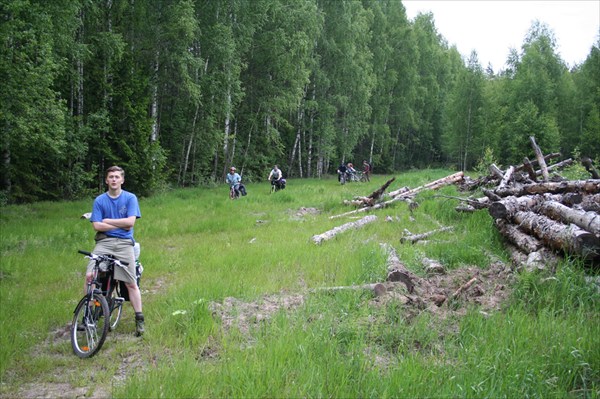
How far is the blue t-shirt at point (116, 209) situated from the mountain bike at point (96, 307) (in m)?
0.32

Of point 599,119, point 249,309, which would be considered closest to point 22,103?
point 249,309

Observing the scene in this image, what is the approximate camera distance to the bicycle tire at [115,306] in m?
4.80

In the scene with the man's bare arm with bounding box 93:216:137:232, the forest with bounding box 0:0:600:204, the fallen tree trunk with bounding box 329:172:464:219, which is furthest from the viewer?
the forest with bounding box 0:0:600:204

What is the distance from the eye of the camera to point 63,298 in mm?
6109

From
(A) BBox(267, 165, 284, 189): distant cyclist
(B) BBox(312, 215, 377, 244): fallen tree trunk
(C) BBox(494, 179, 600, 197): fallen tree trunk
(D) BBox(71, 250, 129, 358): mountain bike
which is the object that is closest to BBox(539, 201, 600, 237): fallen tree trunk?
(C) BBox(494, 179, 600, 197): fallen tree trunk

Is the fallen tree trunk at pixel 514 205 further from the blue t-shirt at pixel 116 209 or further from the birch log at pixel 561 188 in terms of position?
the blue t-shirt at pixel 116 209

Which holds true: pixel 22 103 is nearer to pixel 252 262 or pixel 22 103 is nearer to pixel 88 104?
pixel 88 104

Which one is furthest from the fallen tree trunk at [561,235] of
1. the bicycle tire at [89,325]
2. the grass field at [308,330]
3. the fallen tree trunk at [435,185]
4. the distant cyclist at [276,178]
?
the distant cyclist at [276,178]

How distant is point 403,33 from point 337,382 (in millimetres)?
45589

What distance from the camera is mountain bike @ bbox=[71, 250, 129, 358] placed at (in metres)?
4.31

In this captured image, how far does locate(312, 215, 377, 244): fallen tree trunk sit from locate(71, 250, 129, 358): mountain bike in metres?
4.85

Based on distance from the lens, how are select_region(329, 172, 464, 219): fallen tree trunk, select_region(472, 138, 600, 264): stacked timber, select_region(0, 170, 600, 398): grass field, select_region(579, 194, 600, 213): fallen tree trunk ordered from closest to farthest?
select_region(0, 170, 600, 398): grass field → select_region(472, 138, 600, 264): stacked timber → select_region(579, 194, 600, 213): fallen tree trunk → select_region(329, 172, 464, 219): fallen tree trunk

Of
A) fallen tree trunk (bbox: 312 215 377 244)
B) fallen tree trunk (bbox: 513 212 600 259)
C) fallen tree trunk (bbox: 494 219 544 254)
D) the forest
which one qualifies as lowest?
fallen tree trunk (bbox: 312 215 377 244)

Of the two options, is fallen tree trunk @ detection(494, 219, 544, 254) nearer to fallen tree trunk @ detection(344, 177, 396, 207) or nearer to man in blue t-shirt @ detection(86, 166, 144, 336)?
man in blue t-shirt @ detection(86, 166, 144, 336)
